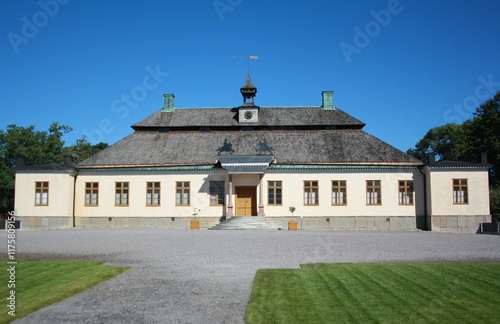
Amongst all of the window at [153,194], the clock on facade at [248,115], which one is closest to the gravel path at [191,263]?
the window at [153,194]

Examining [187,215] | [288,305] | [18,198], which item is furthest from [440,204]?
[18,198]

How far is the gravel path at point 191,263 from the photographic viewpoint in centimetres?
861

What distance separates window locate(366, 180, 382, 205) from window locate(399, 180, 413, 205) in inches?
57.8

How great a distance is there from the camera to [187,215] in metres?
34.3

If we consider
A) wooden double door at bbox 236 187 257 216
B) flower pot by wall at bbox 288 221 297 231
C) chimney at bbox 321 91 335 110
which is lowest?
flower pot by wall at bbox 288 221 297 231

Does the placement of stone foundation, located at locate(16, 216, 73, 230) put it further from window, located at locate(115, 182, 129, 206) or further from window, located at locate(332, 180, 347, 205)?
window, located at locate(332, 180, 347, 205)

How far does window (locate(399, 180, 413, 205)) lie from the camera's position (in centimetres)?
3394

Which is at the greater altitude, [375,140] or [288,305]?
[375,140]

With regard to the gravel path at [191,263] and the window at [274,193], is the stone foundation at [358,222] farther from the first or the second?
the gravel path at [191,263]

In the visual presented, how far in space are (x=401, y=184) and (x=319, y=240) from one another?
48.8ft

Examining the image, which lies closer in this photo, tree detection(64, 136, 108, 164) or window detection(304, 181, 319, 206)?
window detection(304, 181, 319, 206)

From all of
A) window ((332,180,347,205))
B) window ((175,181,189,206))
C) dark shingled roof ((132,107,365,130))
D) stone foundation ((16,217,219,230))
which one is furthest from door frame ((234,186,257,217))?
dark shingled roof ((132,107,365,130))

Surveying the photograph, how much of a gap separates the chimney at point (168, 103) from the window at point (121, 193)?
9.02 m

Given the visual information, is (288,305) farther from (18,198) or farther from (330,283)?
(18,198)
